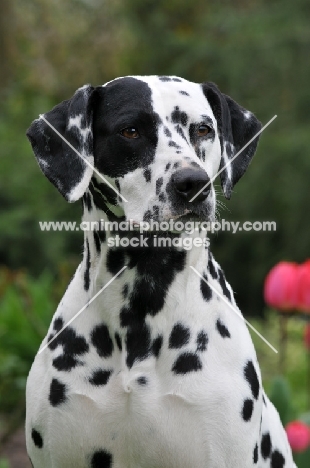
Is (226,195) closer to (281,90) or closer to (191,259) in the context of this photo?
(191,259)

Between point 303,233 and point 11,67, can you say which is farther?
point 11,67

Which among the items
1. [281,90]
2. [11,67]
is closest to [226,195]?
[281,90]

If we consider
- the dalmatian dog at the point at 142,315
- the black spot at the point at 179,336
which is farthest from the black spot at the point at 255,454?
the black spot at the point at 179,336

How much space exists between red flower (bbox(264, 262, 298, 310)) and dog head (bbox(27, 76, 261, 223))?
1.44 metres

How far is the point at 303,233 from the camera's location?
→ 11328 millimetres

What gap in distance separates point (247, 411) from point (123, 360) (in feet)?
1.82

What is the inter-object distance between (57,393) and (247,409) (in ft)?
2.59

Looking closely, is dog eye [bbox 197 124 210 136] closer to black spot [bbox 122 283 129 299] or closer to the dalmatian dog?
the dalmatian dog

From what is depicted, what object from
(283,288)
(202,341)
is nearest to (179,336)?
(202,341)

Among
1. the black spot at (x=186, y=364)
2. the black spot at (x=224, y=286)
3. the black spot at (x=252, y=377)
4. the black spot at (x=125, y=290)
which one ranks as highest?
the black spot at (x=125, y=290)

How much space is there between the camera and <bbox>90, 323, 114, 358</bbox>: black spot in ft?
10.8

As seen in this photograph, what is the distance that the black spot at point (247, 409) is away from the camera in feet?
10.5

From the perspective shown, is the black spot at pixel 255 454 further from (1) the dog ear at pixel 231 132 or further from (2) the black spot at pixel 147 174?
(2) the black spot at pixel 147 174

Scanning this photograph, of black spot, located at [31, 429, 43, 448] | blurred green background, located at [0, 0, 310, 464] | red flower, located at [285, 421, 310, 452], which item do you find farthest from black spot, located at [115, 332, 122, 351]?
blurred green background, located at [0, 0, 310, 464]
